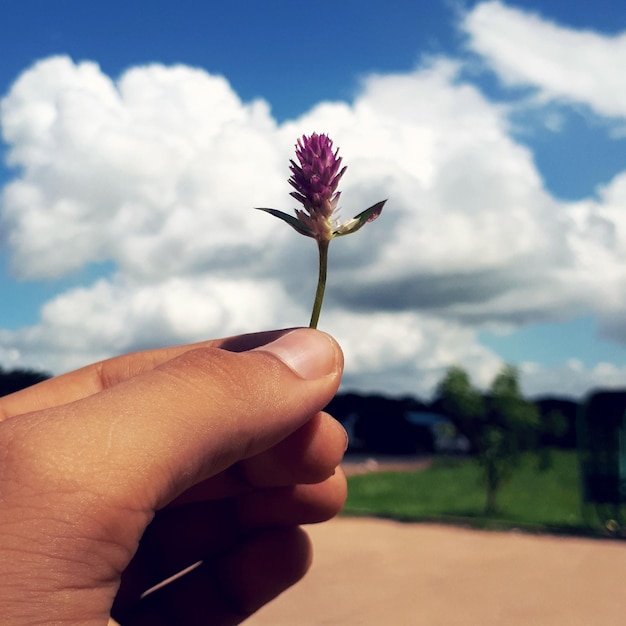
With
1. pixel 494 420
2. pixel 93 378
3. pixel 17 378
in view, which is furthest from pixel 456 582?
pixel 17 378

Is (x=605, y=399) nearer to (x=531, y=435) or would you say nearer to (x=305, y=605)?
(x=531, y=435)

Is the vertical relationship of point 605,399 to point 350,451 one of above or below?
above

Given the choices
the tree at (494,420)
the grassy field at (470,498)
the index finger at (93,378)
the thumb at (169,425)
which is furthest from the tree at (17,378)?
the thumb at (169,425)

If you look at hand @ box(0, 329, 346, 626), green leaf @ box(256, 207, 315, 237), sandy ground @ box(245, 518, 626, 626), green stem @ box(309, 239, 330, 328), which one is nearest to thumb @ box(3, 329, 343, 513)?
hand @ box(0, 329, 346, 626)

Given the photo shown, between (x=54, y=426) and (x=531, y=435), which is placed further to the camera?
(x=531, y=435)

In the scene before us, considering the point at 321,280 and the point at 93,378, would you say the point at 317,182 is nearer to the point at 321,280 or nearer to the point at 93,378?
the point at 321,280

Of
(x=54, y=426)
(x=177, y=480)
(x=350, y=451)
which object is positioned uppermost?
(x=54, y=426)

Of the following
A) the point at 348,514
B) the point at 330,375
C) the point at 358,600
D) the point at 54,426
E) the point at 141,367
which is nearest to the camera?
the point at 54,426

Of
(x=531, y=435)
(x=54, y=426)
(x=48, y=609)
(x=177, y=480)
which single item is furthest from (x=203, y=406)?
(x=531, y=435)
